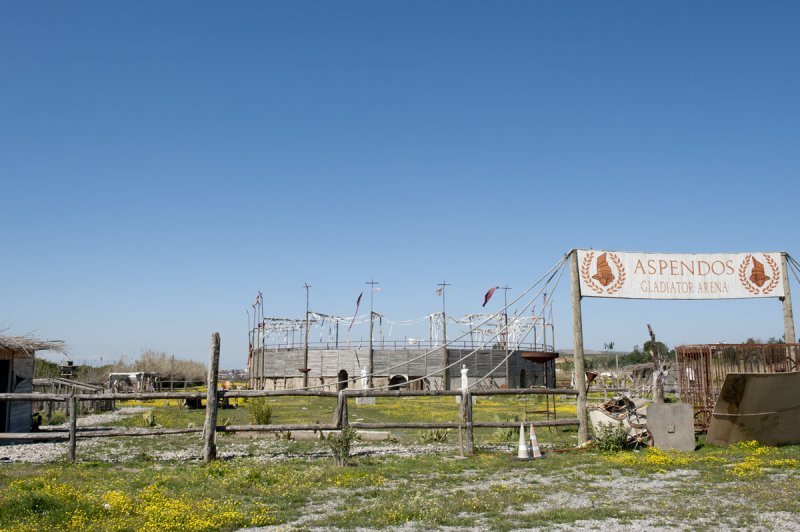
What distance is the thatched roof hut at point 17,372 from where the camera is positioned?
20484mm

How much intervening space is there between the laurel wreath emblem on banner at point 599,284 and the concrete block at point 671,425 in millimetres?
3443

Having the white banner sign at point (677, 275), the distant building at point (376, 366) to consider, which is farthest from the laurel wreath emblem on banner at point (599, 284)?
the distant building at point (376, 366)

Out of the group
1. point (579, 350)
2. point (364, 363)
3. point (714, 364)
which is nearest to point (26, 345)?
point (579, 350)

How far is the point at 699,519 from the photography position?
9180mm

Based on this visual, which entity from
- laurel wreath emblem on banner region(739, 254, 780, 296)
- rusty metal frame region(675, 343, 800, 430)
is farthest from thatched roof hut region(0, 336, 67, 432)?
laurel wreath emblem on banner region(739, 254, 780, 296)

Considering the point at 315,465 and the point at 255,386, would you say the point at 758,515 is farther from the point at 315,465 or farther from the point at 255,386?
the point at 255,386

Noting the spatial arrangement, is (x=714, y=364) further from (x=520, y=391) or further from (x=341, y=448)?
(x=341, y=448)

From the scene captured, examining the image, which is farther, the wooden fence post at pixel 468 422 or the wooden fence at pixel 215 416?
the wooden fence post at pixel 468 422

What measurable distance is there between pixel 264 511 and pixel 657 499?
20.9 ft

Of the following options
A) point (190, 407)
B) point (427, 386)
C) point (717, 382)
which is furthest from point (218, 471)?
point (427, 386)

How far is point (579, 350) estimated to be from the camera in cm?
1742

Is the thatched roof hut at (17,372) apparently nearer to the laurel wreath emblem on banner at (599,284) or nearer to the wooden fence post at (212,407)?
the wooden fence post at (212,407)

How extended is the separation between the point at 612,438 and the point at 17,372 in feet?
65.3

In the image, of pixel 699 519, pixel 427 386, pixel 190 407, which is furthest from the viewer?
pixel 427 386
